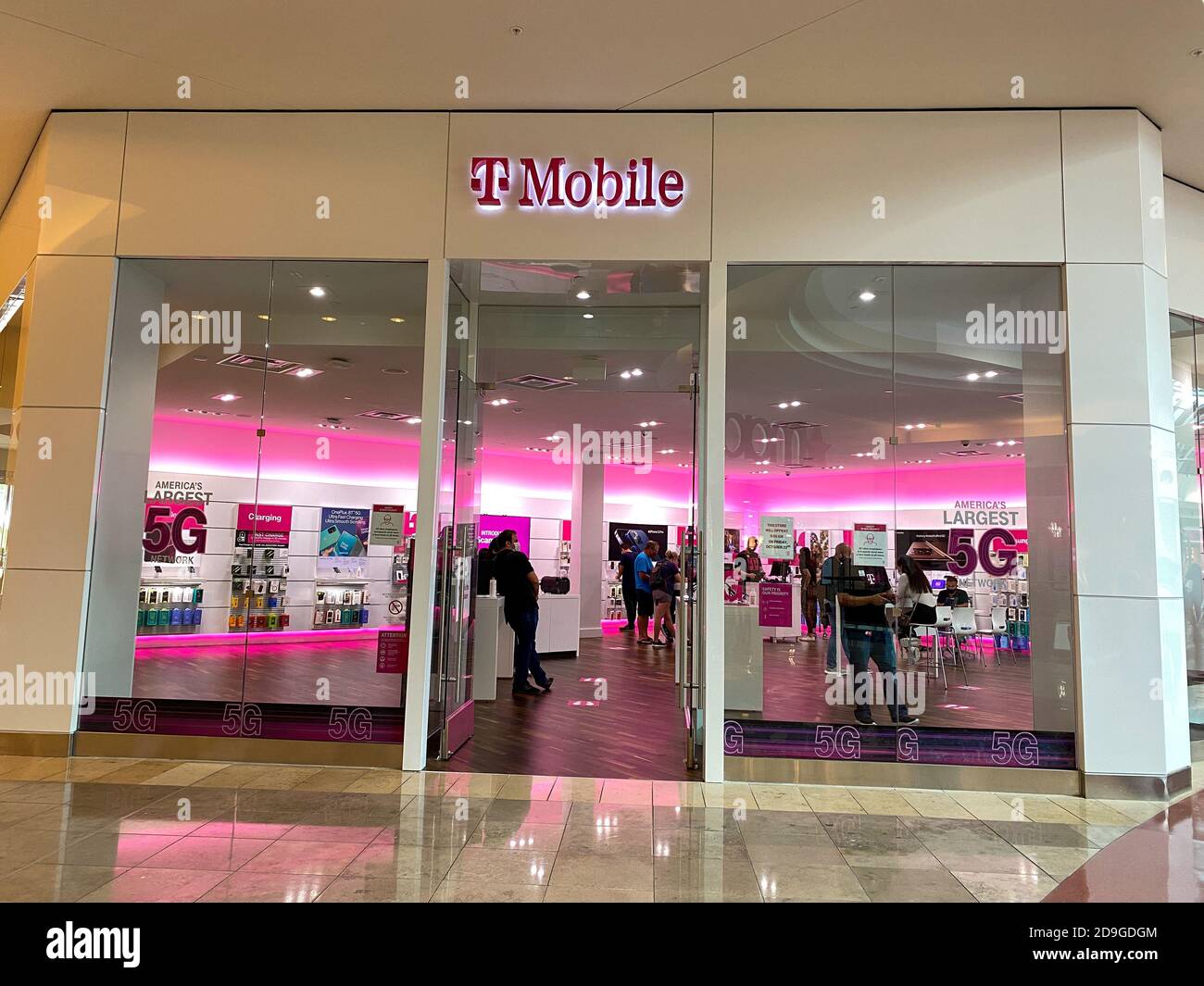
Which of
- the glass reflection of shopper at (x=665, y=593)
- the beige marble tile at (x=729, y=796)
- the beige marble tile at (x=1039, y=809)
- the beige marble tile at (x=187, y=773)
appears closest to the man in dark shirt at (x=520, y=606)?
the beige marble tile at (x=187, y=773)

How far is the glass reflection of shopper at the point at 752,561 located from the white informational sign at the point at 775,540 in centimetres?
6

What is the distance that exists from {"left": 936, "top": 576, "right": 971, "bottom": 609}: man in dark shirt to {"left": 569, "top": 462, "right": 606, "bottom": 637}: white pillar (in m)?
9.02

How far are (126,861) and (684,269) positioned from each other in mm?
4818

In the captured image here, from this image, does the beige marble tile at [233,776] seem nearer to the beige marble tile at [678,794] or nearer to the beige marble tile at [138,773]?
the beige marble tile at [138,773]

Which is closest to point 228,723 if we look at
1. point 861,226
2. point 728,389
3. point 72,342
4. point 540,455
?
point 72,342

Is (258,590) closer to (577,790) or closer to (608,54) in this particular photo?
(577,790)

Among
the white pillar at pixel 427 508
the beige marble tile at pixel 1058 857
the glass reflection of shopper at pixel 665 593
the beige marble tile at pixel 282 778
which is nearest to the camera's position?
the beige marble tile at pixel 1058 857

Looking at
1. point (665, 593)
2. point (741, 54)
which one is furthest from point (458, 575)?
point (665, 593)

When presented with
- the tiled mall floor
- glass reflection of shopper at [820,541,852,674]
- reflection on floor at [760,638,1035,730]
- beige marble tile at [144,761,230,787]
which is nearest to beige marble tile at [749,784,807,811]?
the tiled mall floor

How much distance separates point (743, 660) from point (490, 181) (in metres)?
3.91

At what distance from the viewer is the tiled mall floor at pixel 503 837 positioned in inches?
128

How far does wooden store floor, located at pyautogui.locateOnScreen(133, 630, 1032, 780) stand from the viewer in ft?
16.9

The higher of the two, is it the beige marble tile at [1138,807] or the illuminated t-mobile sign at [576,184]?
the illuminated t-mobile sign at [576,184]

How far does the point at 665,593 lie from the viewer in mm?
12852
